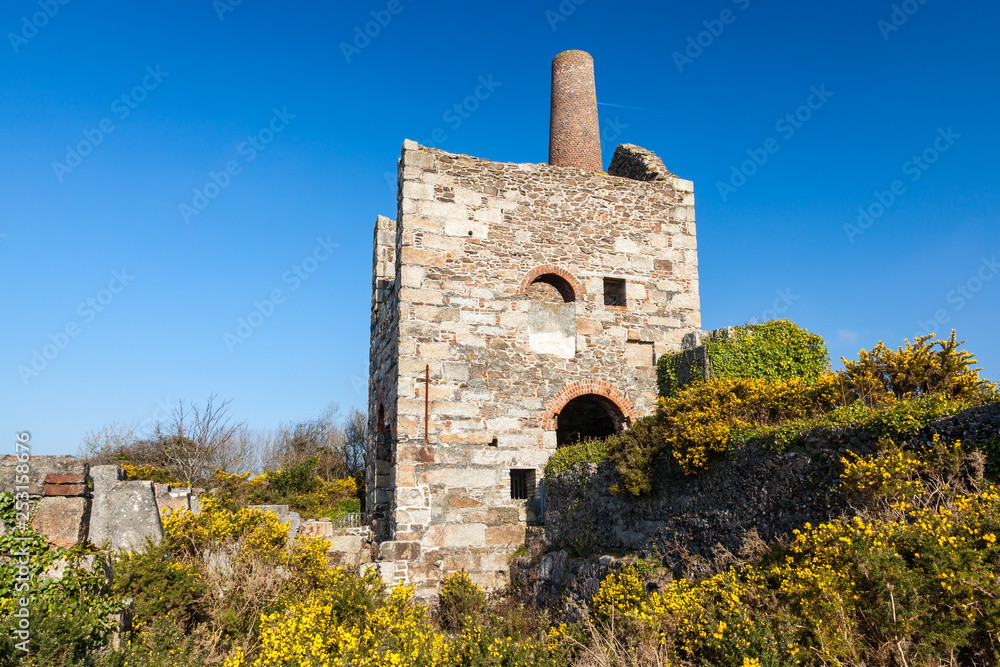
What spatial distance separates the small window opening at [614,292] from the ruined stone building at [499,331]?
51 millimetres

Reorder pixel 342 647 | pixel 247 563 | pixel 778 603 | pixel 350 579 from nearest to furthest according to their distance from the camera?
1. pixel 778 603
2. pixel 342 647
3. pixel 247 563
4. pixel 350 579

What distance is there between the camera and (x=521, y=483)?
1338 centimetres

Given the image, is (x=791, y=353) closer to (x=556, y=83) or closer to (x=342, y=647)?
(x=342, y=647)

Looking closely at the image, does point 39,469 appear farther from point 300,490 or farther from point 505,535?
point 300,490

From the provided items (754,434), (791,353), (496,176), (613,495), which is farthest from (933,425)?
(496,176)

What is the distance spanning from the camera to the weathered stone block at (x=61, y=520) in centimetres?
642

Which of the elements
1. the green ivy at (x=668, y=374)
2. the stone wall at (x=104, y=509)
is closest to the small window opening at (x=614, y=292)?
the green ivy at (x=668, y=374)

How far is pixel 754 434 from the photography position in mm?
7605

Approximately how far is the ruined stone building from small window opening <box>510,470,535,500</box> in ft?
0.12

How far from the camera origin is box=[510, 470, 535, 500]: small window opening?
13.0 metres

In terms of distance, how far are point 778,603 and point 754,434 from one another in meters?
2.38

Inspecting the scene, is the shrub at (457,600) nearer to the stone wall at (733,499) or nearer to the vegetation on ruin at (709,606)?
the stone wall at (733,499)

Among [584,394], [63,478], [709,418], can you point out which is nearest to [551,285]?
[584,394]

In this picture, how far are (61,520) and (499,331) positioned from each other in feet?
27.0
